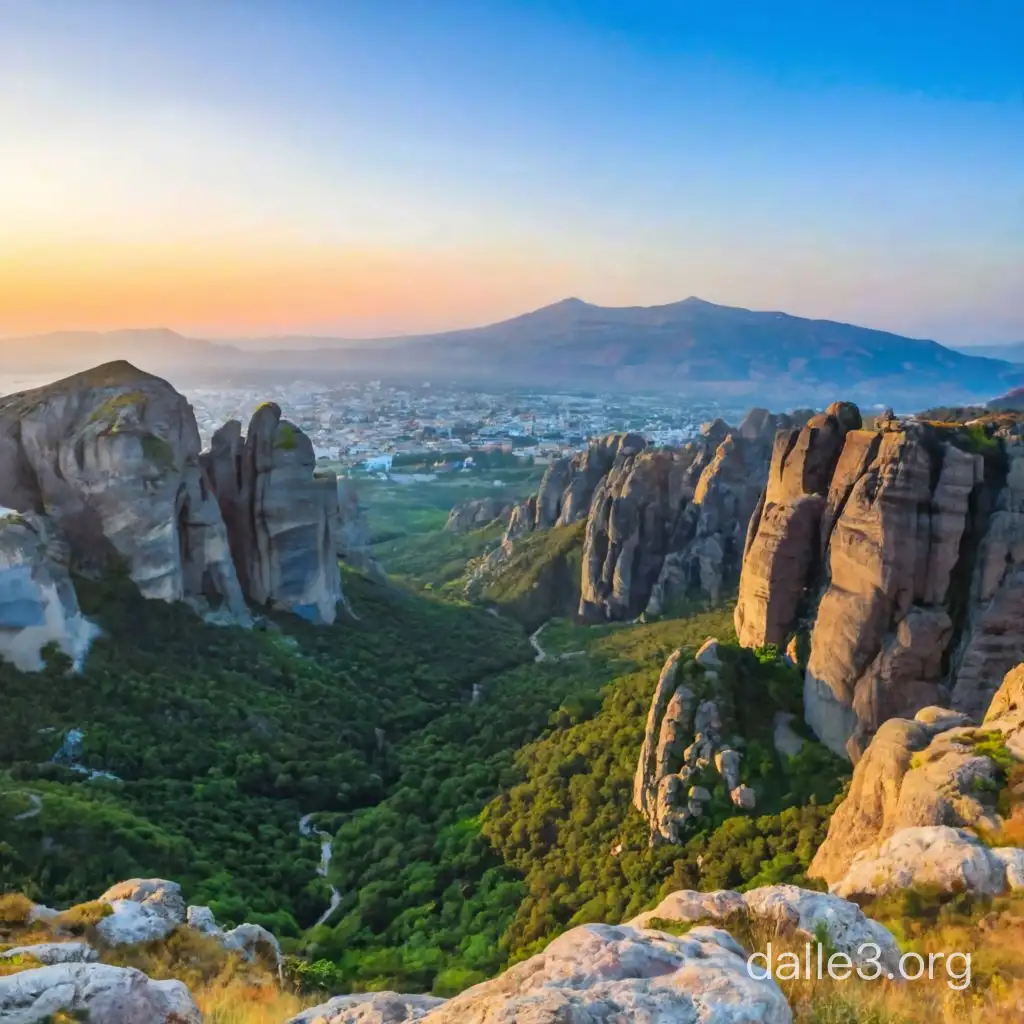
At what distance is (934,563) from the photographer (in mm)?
19016

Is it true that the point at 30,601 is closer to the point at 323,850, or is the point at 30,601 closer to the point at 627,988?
the point at 323,850

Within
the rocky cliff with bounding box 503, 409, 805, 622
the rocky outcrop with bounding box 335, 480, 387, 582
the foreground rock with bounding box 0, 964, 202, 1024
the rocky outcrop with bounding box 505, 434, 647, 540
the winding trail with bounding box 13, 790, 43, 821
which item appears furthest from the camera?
the rocky outcrop with bounding box 505, 434, 647, 540

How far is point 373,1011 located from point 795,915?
4271 millimetres

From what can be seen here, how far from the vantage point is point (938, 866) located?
8.73m

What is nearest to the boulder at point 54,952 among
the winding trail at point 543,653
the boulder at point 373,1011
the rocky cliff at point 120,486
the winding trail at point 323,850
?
the boulder at point 373,1011

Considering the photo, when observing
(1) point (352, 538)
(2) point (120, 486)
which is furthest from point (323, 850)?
(1) point (352, 538)

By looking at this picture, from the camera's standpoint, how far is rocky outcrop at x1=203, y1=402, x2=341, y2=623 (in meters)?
39.8

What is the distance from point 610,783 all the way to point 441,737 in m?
10.7

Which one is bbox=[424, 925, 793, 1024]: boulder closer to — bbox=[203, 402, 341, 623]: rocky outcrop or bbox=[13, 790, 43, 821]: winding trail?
bbox=[13, 790, 43, 821]: winding trail

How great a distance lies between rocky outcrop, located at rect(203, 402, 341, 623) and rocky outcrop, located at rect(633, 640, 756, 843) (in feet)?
79.5

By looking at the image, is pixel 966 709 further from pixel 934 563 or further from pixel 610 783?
pixel 610 783

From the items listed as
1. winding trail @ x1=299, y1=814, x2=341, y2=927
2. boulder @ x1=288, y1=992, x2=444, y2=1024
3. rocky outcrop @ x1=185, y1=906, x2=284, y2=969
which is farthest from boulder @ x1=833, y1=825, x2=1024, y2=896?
winding trail @ x1=299, y1=814, x2=341, y2=927

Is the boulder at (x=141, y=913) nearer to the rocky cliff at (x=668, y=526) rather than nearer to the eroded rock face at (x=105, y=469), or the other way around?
the eroded rock face at (x=105, y=469)

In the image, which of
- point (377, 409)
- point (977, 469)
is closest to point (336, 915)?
point (977, 469)
